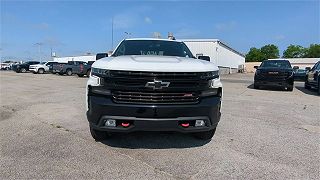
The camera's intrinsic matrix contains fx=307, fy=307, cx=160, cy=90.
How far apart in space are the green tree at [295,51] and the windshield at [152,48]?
13387cm

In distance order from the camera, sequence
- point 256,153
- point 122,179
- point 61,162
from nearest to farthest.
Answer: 1. point 122,179
2. point 61,162
3. point 256,153

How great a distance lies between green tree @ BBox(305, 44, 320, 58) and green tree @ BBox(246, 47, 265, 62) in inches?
697

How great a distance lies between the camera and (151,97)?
13.6 feet

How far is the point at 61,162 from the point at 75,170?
0.37 m

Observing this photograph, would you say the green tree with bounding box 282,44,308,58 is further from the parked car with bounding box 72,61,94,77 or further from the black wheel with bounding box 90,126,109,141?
the black wheel with bounding box 90,126,109,141

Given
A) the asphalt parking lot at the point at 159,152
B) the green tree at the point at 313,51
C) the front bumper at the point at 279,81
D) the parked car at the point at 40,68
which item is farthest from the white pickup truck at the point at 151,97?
the green tree at the point at 313,51

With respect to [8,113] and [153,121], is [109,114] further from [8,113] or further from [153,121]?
[8,113]

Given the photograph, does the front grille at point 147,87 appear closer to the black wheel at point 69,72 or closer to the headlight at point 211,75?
the headlight at point 211,75

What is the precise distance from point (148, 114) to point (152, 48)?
236 cm

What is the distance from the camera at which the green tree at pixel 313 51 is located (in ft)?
387

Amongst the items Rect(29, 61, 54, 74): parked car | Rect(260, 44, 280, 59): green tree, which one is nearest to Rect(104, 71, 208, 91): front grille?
Rect(29, 61, 54, 74): parked car

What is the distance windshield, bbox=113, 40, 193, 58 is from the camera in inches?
234

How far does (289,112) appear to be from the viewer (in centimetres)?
834

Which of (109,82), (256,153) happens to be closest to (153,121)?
(109,82)
